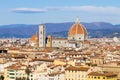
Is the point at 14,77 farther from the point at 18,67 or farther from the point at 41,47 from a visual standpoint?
the point at 41,47

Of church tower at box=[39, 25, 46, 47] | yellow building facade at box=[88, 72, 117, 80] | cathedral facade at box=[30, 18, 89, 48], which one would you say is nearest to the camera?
yellow building facade at box=[88, 72, 117, 80]

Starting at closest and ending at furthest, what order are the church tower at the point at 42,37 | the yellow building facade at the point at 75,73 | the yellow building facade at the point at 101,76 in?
the yellow building facade at the point at 101,76
the yellow building facade at the point at 75,73
the church tower at the point at 42,37

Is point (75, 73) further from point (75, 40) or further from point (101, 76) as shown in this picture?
point (75, 40)

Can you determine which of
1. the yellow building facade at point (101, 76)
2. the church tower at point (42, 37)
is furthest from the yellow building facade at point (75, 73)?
the church tower at point (42, 37)

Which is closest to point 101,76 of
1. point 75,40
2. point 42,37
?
point 42,37

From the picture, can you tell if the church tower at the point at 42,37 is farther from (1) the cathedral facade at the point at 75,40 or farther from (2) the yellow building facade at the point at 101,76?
(2) the yellow building facade at the point at 101,76

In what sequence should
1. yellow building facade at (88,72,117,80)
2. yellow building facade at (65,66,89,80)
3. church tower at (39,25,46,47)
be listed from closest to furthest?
yellow building facade at (88,72,117,80), yellow building facade at (65,66,89,80), church tower at (39,25,46,47)

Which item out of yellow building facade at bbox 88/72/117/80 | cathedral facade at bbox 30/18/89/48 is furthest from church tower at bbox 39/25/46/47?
yellow building facade at bbox 88/72/117/80

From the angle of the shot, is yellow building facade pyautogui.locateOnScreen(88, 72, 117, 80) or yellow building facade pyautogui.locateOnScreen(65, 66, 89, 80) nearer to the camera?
yellow building facade pyautogui.locateOnScreen(88, 72, 117, 80)

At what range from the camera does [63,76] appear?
155 feet

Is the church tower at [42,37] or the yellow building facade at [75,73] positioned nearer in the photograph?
the yellow building facade at [75,73]

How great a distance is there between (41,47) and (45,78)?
53.1m

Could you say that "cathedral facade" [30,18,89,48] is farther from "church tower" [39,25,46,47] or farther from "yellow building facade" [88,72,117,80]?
"yellow building facade" [88,72,117,80]

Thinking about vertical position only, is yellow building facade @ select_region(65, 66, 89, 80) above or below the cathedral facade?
below
